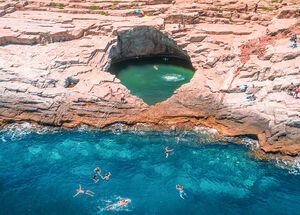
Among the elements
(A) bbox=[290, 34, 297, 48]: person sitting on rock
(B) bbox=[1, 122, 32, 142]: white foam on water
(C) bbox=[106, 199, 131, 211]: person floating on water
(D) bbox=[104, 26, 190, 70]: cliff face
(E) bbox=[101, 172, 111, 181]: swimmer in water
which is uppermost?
(A) bbox=[290, 34, 297, 48]: person sitting on rock

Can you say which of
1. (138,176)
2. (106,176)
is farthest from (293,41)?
(106,176)

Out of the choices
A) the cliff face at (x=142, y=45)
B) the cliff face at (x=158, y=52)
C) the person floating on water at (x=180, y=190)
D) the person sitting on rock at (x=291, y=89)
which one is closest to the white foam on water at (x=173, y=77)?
the cliff face at (x=158, y=52)

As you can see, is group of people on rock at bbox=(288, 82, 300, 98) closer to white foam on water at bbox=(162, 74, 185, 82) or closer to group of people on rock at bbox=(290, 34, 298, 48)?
group of people on rock at bbox=(290, 34, 298, 48)

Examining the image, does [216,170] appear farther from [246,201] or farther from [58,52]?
[58,52]

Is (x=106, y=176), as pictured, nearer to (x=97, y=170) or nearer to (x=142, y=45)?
(x=97, y=170)

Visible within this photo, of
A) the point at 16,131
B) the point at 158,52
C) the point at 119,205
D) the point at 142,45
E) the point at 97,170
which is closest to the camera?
the point at 119,205

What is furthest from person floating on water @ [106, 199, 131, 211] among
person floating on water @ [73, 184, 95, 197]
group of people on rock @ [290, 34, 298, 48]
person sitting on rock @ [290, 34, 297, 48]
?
group of people on rock @ [290, 34, 298, 48]

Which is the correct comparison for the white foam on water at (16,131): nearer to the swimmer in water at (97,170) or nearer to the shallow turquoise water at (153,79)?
the swimmer in water at (97,170)

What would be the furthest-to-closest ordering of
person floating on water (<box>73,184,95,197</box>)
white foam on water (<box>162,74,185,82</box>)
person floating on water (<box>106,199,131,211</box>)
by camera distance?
white foam on water (<box>162,74,185,82</box>) < person floating on water (<box>73,184,95,197</box>) < person floating on water (<box>106,199,131,211</box>)

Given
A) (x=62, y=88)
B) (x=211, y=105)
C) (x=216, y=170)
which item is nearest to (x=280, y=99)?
(x=211, y=105)
